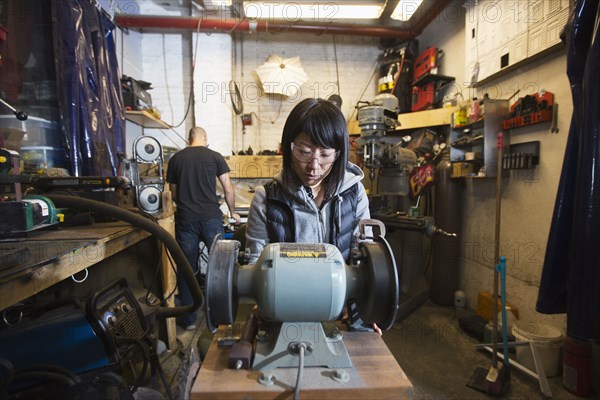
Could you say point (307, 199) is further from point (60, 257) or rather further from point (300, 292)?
point (60, 257)

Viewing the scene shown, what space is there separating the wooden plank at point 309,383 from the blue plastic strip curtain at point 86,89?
191 centimetres

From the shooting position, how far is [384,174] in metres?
2.37

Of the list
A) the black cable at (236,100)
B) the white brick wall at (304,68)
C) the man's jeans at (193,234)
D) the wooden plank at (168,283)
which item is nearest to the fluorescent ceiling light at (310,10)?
the white brick wall at (304,68)

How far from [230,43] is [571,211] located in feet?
11.4

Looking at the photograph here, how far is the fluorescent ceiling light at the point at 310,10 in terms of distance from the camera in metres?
2.73

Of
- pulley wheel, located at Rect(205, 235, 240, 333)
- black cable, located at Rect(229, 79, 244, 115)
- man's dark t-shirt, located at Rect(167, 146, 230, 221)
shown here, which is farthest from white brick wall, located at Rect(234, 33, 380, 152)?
pulley wheel, located at Rect(205, 235, 240, 333)

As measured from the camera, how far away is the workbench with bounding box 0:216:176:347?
27.9 inches

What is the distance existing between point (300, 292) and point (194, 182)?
200cm

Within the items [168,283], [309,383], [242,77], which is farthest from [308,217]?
[242,77]

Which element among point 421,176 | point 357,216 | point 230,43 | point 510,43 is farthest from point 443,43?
point 357,216

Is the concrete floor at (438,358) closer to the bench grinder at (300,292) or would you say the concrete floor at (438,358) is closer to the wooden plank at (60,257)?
the wooden plank at (60,257)

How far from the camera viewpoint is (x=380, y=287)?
0.53m

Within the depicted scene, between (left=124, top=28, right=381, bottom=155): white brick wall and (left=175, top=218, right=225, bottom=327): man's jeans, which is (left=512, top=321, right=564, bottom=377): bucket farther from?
(left=124, top=28, right=381, bottom=155): white brick wall

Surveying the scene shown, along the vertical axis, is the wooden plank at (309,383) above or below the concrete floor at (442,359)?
above
